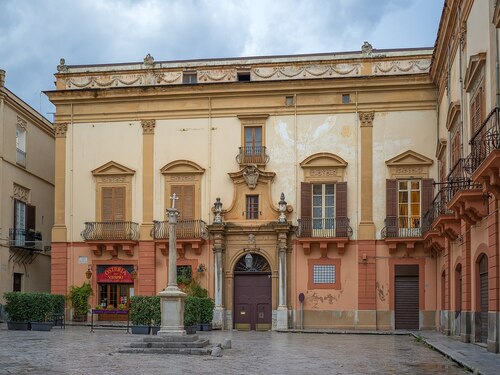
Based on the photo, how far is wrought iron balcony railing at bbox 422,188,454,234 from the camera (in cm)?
2497

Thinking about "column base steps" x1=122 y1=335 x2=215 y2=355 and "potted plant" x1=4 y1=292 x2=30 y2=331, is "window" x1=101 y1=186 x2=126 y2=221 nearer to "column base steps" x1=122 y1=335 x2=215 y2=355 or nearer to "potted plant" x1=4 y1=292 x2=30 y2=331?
"potted plant" x1=4 y1=292 x2=30 y2=331

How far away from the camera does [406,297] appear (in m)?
32.5

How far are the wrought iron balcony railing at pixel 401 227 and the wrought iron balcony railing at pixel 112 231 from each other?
423 inches

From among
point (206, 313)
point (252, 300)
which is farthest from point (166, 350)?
point (252, 300)

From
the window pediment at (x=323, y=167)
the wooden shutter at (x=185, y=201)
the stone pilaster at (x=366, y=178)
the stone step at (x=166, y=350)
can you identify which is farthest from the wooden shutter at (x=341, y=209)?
the stone step at (x=166, y=350)

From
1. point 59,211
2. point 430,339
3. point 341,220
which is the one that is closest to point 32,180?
point 59,211

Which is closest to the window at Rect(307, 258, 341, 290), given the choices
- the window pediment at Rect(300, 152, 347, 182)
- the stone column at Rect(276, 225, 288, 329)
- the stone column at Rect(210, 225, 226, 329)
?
the stone column at Rect(276, 225, 288, 329)

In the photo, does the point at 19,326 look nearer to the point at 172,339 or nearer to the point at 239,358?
the point at 172,339

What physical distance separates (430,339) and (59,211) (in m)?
17.8

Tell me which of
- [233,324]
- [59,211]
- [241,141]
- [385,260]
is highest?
[241,141]

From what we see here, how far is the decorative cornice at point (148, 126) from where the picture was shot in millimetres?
34750

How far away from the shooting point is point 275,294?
1304 inches

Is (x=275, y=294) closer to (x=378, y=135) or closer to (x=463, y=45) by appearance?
(x=378, y=135)

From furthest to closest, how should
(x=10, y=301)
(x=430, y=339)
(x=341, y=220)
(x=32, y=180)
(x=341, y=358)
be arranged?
1. (x=32, y=180)
2. (x=341, y=220)
3. (x=10, y=301)
4. (x=430, y=339)
5. (x=341, y=358)
